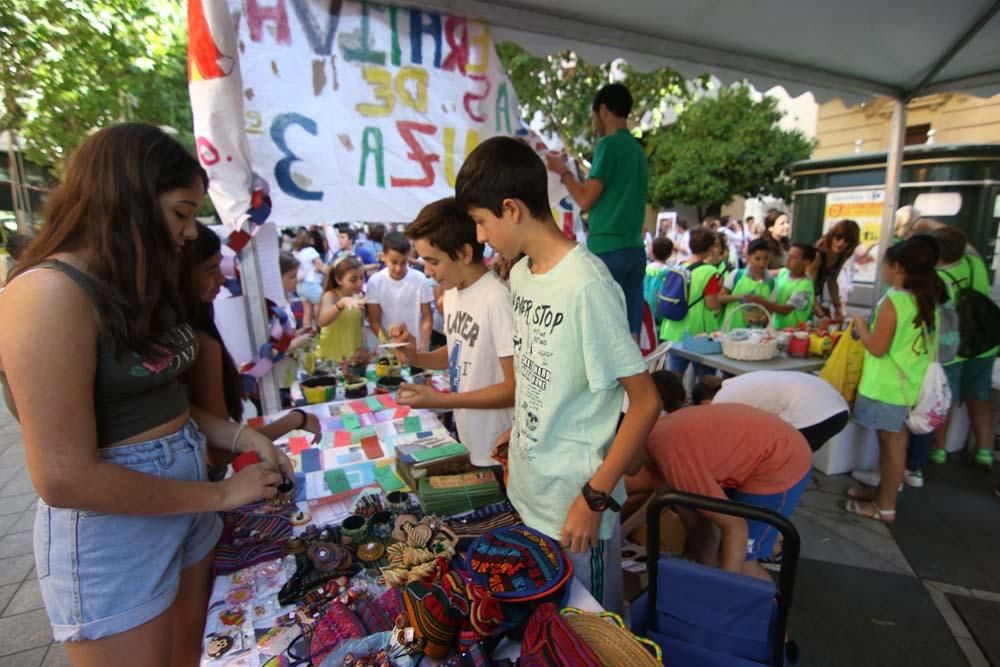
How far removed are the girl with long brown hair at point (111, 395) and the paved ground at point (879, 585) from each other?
1878 millimetres

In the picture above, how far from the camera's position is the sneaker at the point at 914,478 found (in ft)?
12.0

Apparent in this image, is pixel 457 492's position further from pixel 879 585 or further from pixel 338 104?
pixel 879 585

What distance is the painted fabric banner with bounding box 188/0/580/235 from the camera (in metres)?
2.03

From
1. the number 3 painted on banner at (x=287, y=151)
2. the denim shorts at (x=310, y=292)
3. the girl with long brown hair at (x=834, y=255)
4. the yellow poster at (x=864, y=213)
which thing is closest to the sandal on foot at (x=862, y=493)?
the girl with long brown hair at (x=834, y=255)

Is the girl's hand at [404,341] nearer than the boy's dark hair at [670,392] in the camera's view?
Yes

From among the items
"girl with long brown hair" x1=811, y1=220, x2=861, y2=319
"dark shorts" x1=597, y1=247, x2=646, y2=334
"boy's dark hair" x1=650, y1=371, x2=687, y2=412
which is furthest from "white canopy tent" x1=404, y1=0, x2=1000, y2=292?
"boy's dark hair" x1=650, y1=371, x2=687, y2=412

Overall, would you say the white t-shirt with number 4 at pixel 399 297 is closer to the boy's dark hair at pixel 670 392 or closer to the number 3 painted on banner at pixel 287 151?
the number 3 painted on banner at pixel 287 151

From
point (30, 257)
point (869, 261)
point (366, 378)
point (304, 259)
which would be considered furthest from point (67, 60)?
point (869, 261)

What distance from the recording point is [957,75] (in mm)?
4109

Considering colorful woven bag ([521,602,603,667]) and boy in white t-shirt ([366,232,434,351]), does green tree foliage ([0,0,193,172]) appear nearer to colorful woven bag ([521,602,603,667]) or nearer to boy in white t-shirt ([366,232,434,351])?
boy in white t-shirt ([366,232,434,351])

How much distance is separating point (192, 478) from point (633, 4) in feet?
10.1

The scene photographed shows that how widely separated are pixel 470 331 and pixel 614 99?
171 cm

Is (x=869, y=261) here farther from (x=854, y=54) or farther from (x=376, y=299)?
(x=376, y=299)

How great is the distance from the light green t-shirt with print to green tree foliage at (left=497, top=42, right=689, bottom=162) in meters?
10.5
